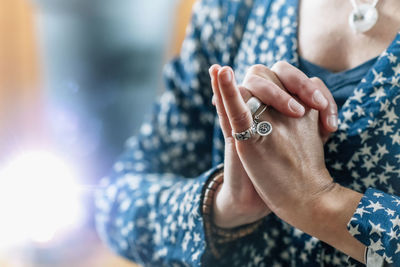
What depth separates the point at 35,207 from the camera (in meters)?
0.69

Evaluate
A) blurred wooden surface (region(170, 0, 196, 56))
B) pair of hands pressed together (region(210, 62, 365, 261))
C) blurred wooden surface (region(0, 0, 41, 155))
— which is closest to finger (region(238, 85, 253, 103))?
pair of hands pressed together (region(210, 62, 365, 261))

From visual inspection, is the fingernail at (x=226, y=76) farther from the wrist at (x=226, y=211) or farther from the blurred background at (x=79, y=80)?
the blurred background at (x=79, y=80)

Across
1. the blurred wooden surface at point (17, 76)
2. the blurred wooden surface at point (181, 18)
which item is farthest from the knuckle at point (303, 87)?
the blurred wooden surface at point (17, 76)

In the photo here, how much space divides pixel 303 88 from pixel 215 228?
0.18 m

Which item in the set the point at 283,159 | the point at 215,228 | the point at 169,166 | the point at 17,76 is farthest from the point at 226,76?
the point at 17,76

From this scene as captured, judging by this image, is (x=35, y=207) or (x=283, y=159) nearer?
(x=283, y=159)

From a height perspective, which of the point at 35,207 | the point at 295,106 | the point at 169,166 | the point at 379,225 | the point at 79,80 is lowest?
the point at 379,225

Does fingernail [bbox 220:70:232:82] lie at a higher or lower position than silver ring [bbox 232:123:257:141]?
higher

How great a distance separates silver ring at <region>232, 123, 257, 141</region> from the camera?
0.38 meters

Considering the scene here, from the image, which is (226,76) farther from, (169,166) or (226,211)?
(169,166)

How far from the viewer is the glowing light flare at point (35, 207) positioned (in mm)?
695

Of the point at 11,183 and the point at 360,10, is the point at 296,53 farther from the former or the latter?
the point at 11,183

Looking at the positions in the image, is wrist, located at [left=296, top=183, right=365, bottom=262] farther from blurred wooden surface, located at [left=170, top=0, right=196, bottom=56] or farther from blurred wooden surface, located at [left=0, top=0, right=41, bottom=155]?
blurred wooden surface, located at [left=0, top=0, right=41, bottom=155]

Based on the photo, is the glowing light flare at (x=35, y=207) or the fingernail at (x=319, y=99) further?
the glowing light flare at (x=35, y=207)
